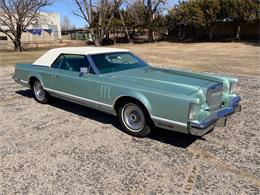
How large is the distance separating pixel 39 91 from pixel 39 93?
48mm

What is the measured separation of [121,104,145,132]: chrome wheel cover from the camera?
161 inches

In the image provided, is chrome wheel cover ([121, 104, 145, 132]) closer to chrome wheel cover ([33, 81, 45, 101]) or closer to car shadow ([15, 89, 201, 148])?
car shadow ([15, 89, 201, 148])

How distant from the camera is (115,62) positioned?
4980mm

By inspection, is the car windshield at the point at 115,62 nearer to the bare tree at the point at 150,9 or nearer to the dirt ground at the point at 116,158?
the dirt ground at the point at 116,158

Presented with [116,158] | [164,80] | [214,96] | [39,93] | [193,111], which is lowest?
[116,158]

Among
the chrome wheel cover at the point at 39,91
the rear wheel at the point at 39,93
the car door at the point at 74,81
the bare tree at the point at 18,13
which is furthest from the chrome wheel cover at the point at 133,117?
the bare tree at the point at 18,13

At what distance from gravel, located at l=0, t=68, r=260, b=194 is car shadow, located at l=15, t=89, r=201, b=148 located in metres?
0.02

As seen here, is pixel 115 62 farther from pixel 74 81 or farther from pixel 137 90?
pixel 137 90

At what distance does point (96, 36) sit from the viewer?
3247 centimetres

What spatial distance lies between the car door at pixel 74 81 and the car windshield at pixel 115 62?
192 mm

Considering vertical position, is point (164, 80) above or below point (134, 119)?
above

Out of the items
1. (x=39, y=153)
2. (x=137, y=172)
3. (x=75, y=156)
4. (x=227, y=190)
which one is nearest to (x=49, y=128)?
(x=39, y=153)

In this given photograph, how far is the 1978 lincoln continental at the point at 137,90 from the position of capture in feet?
11.6

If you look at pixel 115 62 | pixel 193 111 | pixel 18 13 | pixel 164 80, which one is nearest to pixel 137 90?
pixel 164 80
